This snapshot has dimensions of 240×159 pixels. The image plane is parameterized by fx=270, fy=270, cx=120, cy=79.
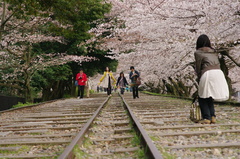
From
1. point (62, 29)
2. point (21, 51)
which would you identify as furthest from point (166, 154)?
point (21, 51)

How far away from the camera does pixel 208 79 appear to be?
17.4ft

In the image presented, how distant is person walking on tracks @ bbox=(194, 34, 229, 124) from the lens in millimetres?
5270

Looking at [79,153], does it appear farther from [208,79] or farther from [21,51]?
[21,51]

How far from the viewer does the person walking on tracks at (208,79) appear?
17.3 feet

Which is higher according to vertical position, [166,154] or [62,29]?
[62,29]

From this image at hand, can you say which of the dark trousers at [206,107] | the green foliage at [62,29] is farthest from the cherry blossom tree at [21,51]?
the dark trousers at [206,107]

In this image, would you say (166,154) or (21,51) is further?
(21,51)

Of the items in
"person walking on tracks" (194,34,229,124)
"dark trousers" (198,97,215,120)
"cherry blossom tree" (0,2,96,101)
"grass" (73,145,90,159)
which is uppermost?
"cherry blossom tree" (0,2,96,101)

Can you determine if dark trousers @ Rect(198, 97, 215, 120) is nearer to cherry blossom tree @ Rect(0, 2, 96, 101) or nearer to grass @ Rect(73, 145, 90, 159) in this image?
grass @ Rect(73, 145, 90, 159)

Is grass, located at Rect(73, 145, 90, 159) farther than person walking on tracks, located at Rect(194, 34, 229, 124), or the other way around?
person walking on tracks, located at Rect(194, 34, 229, 124)

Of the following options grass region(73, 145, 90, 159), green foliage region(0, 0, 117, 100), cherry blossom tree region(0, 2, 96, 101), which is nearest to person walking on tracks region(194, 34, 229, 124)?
grass region(73, 145, 90, 159)

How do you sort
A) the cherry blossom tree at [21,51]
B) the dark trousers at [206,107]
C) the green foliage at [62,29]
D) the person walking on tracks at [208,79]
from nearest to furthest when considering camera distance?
the person walking on tracks at [208,79], the dark trousers at [206,107], the green foliage at [62,29], the cherry blossom tree at [21,51]

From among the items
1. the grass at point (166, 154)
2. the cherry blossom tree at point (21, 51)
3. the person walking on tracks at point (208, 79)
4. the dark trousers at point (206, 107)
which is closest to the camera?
A: the grass at point (166, 154)

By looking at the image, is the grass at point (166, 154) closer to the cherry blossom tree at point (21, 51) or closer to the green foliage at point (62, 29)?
the green foliage at point (62, 29)
